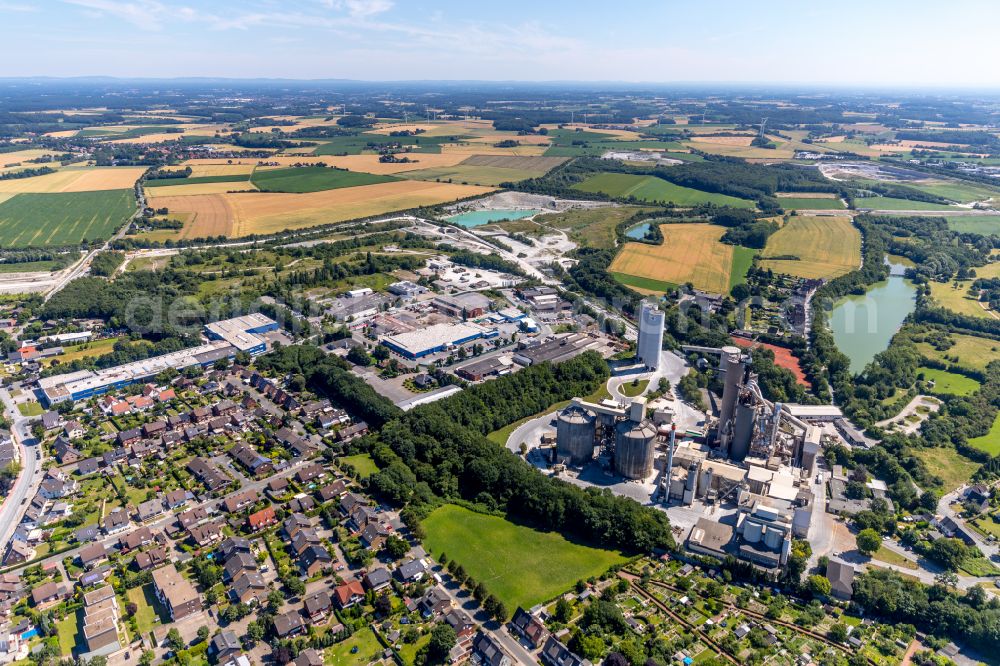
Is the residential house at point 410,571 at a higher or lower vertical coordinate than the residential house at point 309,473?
lower

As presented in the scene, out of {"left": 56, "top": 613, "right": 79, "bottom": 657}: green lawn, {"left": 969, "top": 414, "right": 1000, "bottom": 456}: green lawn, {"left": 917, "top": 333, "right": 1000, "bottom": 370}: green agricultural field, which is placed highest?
{"left": 917, "top": 333, "right": 1000, "bottom": 370}: green agricultural field

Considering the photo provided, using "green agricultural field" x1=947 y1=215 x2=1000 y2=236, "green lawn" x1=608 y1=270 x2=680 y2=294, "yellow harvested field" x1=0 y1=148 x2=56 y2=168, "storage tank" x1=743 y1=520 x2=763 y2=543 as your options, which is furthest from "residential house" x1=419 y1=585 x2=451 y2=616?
"yellow harvested field" x1=0 y1=148 x2=56 y2=168

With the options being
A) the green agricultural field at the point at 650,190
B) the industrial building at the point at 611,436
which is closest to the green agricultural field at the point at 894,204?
the green agricultural field at the point at 650,190

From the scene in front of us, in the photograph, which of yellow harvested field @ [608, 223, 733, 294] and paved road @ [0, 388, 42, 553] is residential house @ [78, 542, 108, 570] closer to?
paved road @ [0, 388, 42, 553]

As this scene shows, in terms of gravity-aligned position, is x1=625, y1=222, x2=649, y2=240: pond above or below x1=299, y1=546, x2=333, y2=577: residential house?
above

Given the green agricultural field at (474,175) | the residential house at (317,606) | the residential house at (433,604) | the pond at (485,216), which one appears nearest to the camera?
the residential house at (317,606)

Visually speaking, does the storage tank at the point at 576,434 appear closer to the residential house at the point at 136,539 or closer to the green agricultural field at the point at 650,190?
the residential house at the point at 136,539

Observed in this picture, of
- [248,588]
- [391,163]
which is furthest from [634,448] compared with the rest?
[391,163]

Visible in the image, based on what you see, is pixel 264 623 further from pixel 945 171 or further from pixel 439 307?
pixel 945 171
